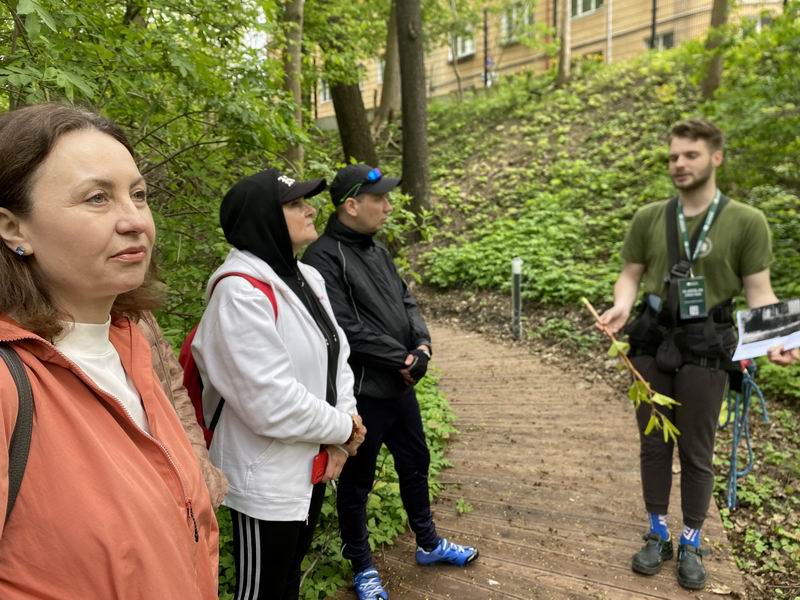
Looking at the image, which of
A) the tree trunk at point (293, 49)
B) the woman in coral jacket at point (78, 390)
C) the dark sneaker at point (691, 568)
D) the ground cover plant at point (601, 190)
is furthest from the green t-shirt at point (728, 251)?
the tree trunk at point (293, 49)

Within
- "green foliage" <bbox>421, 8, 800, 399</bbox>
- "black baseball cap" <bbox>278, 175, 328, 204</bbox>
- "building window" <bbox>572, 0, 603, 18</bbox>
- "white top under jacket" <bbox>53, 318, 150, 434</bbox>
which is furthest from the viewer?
"building window" <bbox>572, 0, 603, 18</bbox>

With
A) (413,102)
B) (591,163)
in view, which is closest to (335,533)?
(413,102)

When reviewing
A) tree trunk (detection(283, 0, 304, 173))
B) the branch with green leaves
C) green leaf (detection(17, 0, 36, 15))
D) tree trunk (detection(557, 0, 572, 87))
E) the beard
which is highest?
tree trunk (detection(557, 0, 572, 87))

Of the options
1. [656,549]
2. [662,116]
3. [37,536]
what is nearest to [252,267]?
[37,536]

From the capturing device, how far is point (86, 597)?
114cm

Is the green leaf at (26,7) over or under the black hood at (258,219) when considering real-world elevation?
over

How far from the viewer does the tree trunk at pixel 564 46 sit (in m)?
15.9

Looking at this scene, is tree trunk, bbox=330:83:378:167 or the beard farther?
tree trunk, bbox=330:83:378:167

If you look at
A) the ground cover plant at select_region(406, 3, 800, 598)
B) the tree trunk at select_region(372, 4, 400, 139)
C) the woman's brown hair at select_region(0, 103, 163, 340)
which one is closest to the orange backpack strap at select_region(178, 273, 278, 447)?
the woman's brown hair at select_region(0, 103, 163, 340)

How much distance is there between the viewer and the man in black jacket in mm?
2826

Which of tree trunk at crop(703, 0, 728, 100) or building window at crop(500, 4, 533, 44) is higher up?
building window at crop(500, 4, 533, 44)

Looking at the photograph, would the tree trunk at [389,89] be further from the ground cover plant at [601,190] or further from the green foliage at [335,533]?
the green foliage at [335,533]

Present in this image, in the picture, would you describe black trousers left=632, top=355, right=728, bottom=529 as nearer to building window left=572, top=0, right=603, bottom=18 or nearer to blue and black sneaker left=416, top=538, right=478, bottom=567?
blue and black sneaker left=416, top=538, right=478, bottom=567

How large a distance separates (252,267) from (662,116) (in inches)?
521
